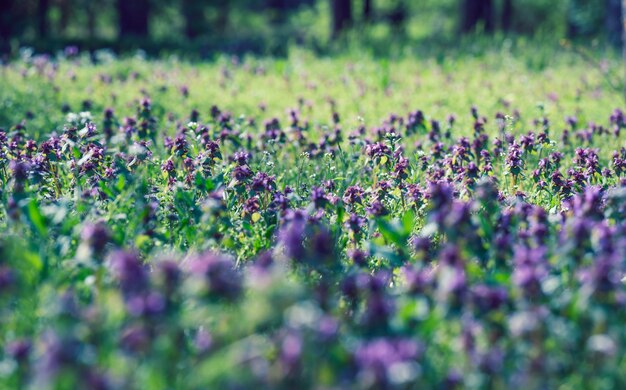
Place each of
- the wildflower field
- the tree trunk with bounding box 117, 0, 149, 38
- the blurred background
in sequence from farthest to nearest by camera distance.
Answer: the tree trunk with bounding box 117, 0, 149, 38
the blurred background
the wildflower field

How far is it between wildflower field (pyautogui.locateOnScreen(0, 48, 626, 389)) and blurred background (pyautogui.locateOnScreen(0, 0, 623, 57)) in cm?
385

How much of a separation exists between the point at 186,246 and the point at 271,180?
621 mm

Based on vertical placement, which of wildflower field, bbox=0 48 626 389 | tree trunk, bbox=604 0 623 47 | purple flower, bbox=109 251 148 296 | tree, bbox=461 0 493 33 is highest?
purple flower, bbox=109 251 148 296

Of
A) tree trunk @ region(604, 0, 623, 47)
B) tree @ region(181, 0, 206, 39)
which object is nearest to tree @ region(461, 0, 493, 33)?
tree trunk @ region(604, 0, 623, 47)

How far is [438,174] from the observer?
182 inches

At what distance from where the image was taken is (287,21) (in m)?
37.9

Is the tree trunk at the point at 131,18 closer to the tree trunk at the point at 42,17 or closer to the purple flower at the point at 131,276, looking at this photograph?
the tree trunk at the point at 42,17

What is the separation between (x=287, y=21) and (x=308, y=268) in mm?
35586

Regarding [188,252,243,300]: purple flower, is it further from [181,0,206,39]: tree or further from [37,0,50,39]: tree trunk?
[181,0,206,39]: tree

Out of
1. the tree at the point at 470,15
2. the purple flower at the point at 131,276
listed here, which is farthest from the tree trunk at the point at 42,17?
the purple flower at the point at 131,276

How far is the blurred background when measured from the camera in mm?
14977

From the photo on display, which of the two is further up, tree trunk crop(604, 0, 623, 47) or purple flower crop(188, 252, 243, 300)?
purple flower crop(188, 252, 243, 300)

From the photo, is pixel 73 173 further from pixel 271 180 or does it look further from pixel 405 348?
pixel 405 348

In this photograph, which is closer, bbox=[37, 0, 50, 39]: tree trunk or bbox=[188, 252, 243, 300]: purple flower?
bbox=[188, 252, 243, 300]: purple flower
